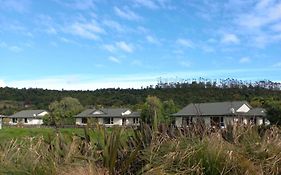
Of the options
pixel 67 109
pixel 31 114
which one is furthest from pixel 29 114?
pixel 67 109

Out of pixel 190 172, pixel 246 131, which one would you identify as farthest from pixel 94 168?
pixel 246 131

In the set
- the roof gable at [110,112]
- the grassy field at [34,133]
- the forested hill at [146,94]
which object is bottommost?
the grassy field at [34,133]

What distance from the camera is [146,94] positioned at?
143 metres

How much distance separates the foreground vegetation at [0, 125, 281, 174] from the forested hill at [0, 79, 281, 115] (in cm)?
9869

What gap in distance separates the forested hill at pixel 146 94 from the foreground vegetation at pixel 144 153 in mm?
98687

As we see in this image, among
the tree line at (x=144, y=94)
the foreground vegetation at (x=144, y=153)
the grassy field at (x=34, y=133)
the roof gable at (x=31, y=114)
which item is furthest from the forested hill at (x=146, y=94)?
the foreground vegetation at (x=144, y=153)

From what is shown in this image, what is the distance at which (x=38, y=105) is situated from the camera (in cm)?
15325

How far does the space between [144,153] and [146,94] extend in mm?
136668

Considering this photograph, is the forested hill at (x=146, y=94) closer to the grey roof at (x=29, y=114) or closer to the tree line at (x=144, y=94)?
the tree line at (x=144, y=94)

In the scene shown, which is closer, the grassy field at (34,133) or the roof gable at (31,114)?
the grassy field at (34,133)

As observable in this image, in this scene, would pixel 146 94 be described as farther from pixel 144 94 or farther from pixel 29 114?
pixel 29 114

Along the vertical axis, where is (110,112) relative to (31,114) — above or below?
below

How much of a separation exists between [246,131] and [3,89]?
172058mm

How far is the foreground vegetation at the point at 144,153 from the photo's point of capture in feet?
18.0
